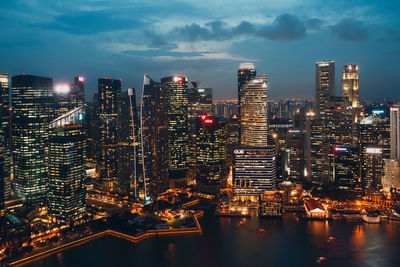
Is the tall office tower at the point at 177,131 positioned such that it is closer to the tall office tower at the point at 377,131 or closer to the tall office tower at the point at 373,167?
the tall office tower at the point at 373,167

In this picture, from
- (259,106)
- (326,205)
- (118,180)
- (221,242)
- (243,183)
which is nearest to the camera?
(221,242)

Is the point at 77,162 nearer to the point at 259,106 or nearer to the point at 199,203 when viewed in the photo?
the point at 199,203

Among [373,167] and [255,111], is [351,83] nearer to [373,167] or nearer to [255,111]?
[255,111]

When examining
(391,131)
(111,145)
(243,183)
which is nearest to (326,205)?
(243,183)

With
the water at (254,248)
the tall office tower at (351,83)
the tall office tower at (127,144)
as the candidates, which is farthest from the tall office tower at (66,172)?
the tall office tower at (351,83)

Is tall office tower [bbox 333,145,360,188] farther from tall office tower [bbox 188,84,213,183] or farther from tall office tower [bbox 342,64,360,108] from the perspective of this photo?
tall office tower [bbox 188,84,213,183]

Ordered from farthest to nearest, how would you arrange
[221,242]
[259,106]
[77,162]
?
[259,106] → [77,162] → [221,242]
